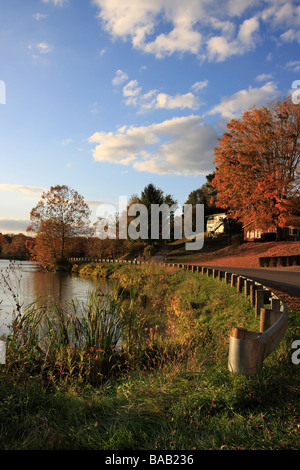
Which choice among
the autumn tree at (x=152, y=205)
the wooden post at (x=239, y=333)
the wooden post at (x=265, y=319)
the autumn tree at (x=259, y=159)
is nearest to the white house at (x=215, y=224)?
the autumn tree at (x=152, y=205)

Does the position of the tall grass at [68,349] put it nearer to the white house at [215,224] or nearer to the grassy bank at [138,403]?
the grassy bank at [138,403]

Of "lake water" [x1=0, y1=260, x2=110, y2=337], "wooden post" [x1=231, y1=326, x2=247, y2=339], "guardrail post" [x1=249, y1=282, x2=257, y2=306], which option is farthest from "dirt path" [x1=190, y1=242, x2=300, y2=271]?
"wooden post" [x1=231, y1=326, x2=247, y2=339]

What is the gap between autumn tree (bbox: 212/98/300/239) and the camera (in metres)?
28.2

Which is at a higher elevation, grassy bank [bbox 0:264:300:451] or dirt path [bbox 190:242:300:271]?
dirt path [bbox 190:242:300:271]

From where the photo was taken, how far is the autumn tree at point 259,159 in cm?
2820

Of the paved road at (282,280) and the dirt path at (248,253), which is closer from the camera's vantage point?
the paved road at (282,280)

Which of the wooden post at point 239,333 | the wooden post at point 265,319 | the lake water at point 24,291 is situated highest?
the wooden post at point 239,333

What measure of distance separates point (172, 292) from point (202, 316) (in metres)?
5.40

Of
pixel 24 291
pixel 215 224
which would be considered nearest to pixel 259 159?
pixel 24 291

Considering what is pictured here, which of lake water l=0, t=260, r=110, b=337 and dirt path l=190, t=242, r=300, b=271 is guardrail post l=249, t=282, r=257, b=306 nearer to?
lake water l=0, t=260, r=110, b=337

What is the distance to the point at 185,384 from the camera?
4098 millimetres

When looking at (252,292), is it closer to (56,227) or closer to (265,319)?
(265,319)

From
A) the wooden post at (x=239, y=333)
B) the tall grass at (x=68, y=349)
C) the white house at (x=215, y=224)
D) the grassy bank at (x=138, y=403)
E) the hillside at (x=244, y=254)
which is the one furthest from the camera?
the white house at (x=215, y=224)
